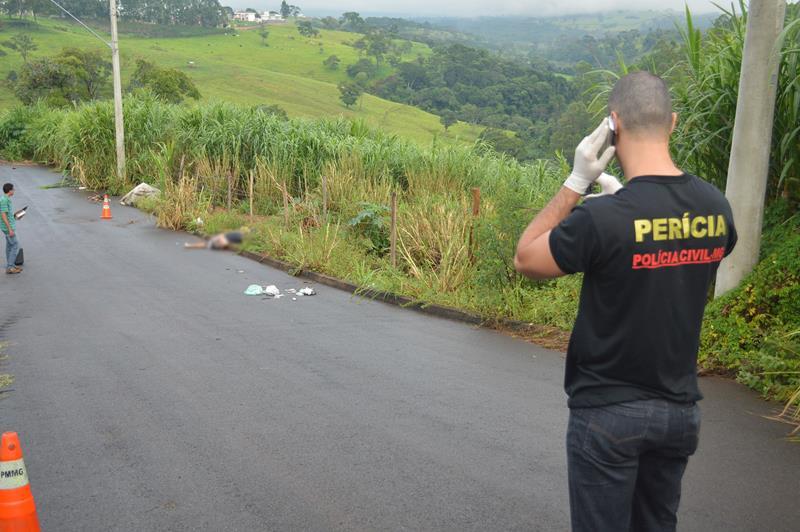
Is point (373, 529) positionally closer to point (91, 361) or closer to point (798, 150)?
point (91, 361)

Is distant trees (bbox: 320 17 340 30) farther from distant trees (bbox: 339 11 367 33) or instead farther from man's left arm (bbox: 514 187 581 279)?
man's left arm (bbox: 514 187 581 279)

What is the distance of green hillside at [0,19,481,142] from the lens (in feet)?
243

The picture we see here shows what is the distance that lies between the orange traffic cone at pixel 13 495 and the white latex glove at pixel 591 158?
3.27 metres

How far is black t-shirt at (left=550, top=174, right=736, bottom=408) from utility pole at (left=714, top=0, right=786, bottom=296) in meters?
5.72

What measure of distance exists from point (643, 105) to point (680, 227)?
0.43m

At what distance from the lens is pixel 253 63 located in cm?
10262

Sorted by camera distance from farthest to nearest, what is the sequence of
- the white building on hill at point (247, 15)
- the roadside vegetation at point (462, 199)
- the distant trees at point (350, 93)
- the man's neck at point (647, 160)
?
the distant trees at point (350, 93)
the roadside vegetation at point (462, 199)
the white building on hill at point (247, 15)
the man's neck at point (647, 160)

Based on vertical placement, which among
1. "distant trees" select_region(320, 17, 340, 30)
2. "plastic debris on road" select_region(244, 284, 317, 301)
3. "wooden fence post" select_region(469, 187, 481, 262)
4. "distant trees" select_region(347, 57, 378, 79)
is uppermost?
"distant trees" select_region(320, 17, 340, 30)

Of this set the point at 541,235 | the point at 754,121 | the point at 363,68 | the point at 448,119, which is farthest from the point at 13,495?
the point at 363,68

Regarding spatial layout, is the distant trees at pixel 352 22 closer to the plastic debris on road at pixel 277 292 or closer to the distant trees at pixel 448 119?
the distant trees at pixel 448 119

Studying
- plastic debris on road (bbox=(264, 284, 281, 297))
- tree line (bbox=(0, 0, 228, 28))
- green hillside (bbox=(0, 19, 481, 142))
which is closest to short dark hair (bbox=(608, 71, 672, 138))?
tree line (bbox=(0, 0, 228, 28))

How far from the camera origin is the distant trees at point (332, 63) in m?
101

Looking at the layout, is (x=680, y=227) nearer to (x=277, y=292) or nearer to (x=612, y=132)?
(x=612, y=132)

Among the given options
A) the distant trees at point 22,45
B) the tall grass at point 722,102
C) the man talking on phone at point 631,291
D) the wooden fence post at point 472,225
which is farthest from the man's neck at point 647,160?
the distant trees at point 22,45
